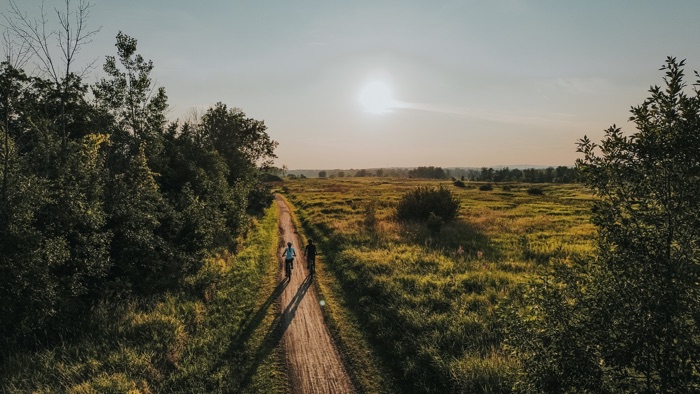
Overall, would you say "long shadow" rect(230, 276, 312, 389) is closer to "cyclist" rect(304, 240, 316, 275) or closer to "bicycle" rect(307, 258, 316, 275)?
"bicycle" rect(307, 258, 316, 275)

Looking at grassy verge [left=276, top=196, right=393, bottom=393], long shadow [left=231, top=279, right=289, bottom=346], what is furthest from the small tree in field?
long shadow [left=231, top=279, right=289, bottom=346]

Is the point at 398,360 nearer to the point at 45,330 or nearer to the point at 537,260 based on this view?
the point at 45,330

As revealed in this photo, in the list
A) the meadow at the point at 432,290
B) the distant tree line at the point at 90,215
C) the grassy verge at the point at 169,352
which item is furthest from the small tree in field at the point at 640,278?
the distant tree line at the point at 90,215

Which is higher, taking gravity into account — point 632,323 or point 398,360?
point 632,323

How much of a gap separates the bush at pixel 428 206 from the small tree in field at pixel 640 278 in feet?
97.3

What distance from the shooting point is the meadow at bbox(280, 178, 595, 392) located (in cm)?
995

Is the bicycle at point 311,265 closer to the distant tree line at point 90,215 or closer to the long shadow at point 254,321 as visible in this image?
the long shadow at point 254,321

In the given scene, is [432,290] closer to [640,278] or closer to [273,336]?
[273,336]

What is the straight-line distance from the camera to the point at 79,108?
28.3 meters

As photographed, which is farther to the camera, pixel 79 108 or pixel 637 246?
pixel 79 108

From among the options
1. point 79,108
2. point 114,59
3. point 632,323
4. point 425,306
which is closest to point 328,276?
point 425,306

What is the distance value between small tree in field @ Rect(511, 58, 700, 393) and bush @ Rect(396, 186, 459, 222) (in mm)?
29647

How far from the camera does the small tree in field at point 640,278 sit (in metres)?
4.77

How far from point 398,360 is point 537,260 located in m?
15.4
